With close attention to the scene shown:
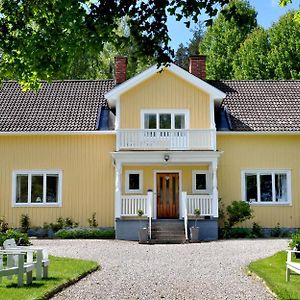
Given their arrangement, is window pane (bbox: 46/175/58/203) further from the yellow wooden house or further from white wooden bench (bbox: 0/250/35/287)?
white wooden bench (bbox: 0/250/35/287)

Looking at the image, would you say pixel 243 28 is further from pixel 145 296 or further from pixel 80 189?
pixel 80 189

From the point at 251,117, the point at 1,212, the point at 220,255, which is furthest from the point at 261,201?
the point at 1,212

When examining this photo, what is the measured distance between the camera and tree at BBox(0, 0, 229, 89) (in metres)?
9.08

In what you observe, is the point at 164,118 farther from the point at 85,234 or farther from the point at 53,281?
the point at 53,281

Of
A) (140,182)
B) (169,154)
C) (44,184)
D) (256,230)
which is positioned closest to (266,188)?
(256,230)

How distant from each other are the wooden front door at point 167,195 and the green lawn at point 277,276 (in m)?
9.72

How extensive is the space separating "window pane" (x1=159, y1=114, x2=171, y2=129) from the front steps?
436 cm

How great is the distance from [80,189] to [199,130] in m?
5.95

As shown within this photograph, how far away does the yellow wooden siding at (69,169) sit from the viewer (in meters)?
24.6

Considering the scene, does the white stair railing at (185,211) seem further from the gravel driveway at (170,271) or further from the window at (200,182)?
the gravel driveway at (170,271)

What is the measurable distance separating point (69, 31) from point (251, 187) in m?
16.4

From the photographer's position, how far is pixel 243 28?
9422mm

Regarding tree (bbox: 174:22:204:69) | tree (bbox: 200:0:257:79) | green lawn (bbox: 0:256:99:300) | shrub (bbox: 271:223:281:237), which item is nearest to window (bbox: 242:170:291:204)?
shrub (bbox: 271:223:281:237)

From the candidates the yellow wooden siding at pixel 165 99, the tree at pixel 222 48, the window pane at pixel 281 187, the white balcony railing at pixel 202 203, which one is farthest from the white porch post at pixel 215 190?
the tree at pixel 222 48
